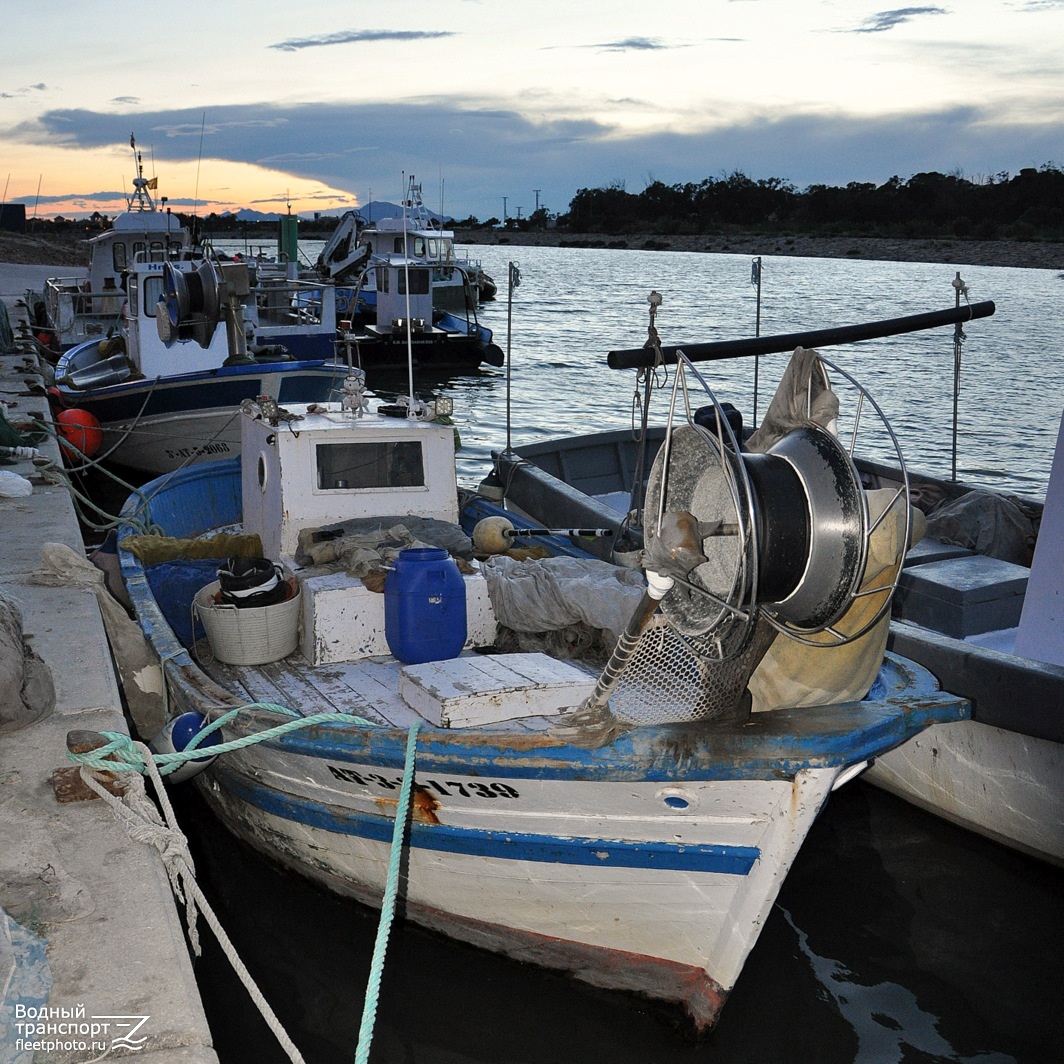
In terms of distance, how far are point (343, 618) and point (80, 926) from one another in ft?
9.26

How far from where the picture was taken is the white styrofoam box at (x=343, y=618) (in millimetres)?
5883

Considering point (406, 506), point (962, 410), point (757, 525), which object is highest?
point (757, 525)

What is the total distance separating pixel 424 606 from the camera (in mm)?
5680

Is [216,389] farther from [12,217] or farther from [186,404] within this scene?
[12,217]

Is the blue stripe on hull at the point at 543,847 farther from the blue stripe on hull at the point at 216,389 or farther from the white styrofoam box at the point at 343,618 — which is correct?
the blue stripe on hull at the point at 216,389

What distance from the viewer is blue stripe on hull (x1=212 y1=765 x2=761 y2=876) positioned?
4.41 meters

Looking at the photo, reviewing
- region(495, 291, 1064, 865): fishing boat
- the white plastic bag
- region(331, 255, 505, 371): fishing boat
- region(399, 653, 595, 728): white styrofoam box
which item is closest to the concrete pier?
region(399, 653, 595, 728): white styrofoam box

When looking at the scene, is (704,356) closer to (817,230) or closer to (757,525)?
(757,525)

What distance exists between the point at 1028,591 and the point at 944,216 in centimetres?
10279

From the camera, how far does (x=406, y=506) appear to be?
7.00m

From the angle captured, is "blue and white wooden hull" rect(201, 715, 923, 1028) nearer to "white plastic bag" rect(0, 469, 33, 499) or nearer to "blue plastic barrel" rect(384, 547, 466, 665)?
"blue plastic barrel" rect(384, 547, 466, 665)

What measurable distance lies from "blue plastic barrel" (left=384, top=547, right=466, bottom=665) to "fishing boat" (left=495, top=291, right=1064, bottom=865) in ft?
5.87

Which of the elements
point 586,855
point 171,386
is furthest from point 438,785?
point 171,386

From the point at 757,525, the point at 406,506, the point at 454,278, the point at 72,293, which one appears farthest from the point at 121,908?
the point at 454,278
